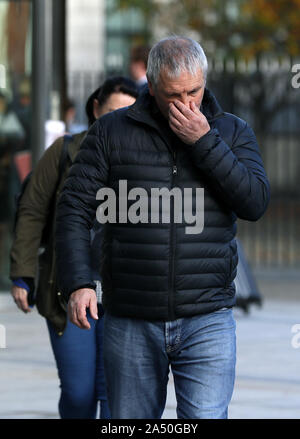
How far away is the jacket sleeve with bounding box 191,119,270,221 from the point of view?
13.0 ft

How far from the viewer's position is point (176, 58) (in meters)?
3.97

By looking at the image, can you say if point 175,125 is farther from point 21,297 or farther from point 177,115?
point 21,297

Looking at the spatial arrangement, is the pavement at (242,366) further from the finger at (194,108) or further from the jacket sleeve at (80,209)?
the finger at (194,108)

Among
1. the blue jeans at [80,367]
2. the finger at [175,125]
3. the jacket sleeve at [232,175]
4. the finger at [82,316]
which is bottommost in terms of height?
the blue jeans at [80,367]

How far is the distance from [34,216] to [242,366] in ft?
10.7

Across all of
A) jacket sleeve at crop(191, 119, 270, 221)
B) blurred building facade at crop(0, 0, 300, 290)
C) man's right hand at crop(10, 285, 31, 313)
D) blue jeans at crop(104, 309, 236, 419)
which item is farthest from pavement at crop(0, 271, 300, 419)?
jacket sleeve at crop(191, 119, 270, 221)

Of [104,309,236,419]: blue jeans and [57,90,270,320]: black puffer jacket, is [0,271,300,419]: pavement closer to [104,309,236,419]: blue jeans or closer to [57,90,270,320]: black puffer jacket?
[104,309,236,419]: blue jeans

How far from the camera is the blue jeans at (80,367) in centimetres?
538

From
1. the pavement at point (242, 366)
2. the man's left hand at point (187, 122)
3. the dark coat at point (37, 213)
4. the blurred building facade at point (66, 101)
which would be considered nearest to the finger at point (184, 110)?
the man's left hand at point (187, 122)

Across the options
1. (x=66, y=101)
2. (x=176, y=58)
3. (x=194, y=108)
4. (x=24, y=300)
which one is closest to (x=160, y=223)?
(x=194, y=108)

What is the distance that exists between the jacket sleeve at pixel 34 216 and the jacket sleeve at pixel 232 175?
148 cm

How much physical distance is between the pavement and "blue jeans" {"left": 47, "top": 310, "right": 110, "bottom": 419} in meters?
1.14

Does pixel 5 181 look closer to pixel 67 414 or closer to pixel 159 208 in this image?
pixel 67 414
